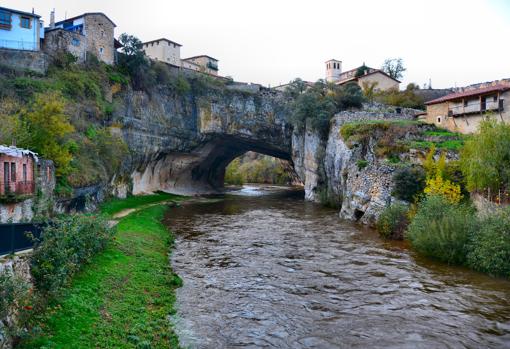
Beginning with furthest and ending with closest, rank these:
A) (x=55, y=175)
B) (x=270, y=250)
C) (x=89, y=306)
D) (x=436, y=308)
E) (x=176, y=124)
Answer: (x=176, y=124)
(x=55, y=175)
(x=270, y=250)
(x=436, y=308)
(x=89, y=306)

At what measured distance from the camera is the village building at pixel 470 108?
108 ft

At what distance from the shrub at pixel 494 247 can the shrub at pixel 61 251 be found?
16668mm

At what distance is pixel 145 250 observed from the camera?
2211cm

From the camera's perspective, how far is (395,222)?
26.4 m

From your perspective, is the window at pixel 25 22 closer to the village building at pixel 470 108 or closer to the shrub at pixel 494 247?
the village building at pixel 470 108

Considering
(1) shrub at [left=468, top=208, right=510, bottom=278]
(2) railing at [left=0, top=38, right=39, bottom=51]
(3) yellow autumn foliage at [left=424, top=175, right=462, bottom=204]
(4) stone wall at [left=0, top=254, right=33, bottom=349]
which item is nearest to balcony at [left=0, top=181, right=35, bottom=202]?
(4) stone wall at [left=0, top=254, right=33, bottom=349]

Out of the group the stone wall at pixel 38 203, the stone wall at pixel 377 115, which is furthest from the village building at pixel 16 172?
the stone wall at pixel 377 115

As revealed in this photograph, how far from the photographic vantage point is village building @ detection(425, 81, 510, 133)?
3294 centimetres

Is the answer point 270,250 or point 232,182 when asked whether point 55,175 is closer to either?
point 270,250

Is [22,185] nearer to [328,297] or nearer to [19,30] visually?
[328,297]

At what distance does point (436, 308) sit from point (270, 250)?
11002mm

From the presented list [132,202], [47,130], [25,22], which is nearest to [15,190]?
[47,130]

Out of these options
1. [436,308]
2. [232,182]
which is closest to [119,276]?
[436,308]

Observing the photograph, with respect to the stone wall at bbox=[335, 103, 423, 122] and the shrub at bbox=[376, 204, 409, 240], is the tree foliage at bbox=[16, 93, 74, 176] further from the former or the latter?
the stone wall at bbox=[335, 103, 423, 122]
